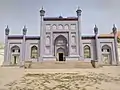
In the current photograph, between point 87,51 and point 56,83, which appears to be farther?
point 87,51

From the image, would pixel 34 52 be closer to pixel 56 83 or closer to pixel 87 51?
pixel 87 51

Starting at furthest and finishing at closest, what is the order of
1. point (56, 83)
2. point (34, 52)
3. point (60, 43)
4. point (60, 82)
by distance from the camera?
point (34, 52) < point (60, 43) < point (60, 82) < point (56, 83)

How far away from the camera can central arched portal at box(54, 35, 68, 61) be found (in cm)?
3030

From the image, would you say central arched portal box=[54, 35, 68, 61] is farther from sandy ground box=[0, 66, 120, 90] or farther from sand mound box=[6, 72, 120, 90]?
sand mound box=[6, 72, 120, 90]

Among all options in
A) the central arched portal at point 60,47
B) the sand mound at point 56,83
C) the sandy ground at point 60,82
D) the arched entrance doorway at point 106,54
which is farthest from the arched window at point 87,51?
the sand mound at point 56,83

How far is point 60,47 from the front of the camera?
30.3 metres

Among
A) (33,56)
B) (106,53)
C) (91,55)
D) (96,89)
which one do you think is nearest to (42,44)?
(33,56)

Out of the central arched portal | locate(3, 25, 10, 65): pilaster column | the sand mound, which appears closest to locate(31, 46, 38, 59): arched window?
the central arched portal

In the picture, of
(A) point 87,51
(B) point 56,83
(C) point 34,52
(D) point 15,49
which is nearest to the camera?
(B) point 56,83

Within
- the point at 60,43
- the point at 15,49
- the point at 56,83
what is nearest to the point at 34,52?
the point at 15,49

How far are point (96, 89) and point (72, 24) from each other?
23.7 meters

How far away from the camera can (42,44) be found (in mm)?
29641

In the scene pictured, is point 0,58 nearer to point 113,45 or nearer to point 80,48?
point 80,48

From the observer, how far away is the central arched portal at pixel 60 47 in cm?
3030
